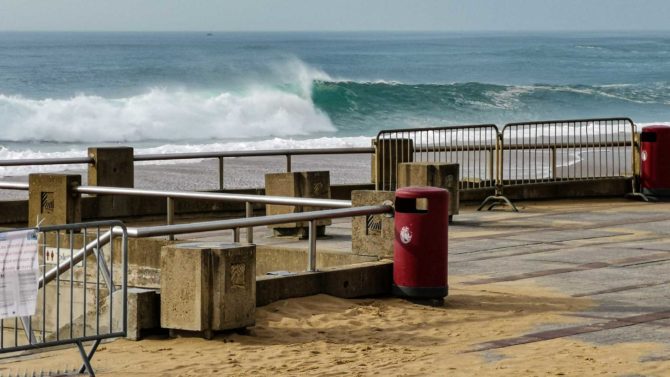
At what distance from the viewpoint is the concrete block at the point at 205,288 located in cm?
1155

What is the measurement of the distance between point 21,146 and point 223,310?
1853 inches

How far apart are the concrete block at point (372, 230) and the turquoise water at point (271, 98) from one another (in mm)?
37830

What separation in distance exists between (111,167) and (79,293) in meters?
6.22

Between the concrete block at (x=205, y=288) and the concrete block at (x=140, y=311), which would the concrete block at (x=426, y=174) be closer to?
the concrete block at (x=205, y=288)

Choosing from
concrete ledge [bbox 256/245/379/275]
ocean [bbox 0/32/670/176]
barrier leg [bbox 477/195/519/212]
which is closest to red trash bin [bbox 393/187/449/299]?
concrete ledge [bbox 256/245/379/275]

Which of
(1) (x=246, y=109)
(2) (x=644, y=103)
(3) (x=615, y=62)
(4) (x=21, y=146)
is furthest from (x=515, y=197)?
(3) (x=615, y=62)

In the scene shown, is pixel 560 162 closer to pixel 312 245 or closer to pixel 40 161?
pixel 40 161

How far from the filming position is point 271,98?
74.1m

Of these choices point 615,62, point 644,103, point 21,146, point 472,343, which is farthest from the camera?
point 615,62

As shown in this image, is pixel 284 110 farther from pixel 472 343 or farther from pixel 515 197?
pixel 472 343

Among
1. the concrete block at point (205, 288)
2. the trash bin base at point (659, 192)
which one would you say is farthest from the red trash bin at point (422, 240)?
the trash bin base at point (659, 192)

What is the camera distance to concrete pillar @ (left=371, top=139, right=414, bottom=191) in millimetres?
22641

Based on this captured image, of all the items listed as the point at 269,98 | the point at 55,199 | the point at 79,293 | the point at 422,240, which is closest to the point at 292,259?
the point at 79,293

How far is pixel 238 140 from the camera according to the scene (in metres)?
62.9
